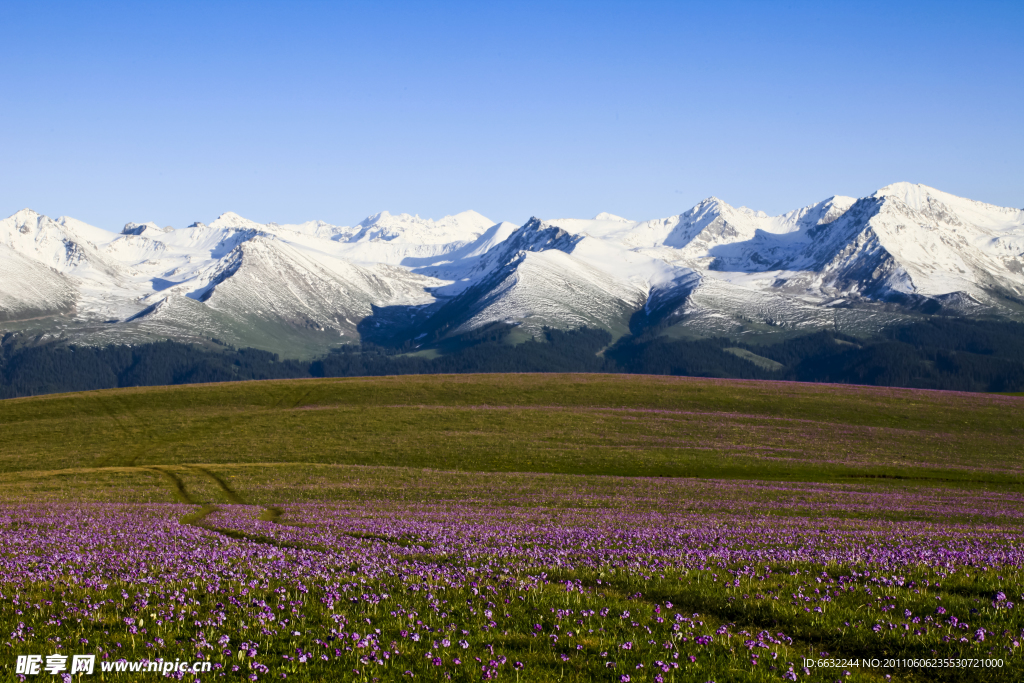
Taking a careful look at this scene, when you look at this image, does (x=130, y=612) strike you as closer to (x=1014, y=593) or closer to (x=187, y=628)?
(x=187, y=628)

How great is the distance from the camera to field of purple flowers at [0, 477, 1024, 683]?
1043cm

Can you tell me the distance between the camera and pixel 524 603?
523 inches

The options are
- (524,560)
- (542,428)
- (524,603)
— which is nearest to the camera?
(524,603)

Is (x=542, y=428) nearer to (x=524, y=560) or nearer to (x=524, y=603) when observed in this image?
(x=524, y=560)

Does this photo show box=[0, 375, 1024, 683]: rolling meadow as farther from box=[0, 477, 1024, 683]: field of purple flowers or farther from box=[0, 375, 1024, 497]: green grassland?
box=[0, 375, 1024, 497]: green grassland

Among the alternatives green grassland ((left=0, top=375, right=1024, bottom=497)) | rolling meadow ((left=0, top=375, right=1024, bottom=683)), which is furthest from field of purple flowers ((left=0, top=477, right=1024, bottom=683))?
green grassland ((left=0, top=375, right=1024, bottom=497))

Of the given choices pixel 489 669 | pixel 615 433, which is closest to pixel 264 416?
pixel 615 433

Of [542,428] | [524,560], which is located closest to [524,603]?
[524,560]

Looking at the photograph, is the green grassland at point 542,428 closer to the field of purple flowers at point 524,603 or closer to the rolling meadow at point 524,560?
the rolling meadow at point 524,560

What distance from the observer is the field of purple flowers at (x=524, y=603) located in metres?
10.4

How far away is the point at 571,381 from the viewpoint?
10919 centimetres

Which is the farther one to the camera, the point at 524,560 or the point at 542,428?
the point at 542,428

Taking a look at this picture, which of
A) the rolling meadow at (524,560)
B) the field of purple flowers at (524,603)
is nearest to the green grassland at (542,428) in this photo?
the rolling meadow at (524,560)

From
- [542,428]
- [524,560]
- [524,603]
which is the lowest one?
[542,428]
